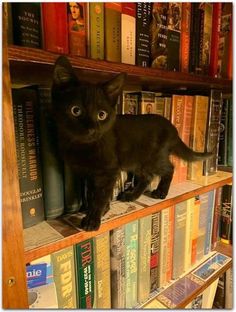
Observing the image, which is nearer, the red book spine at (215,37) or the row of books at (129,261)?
the row of books at (129,261)

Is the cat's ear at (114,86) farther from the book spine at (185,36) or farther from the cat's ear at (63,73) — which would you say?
the book spine at (185,36)

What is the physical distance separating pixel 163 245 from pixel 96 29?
2.10ft

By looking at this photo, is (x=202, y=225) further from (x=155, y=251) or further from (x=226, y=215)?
(x=155, y=251)

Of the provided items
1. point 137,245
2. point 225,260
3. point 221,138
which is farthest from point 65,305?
point 221,138

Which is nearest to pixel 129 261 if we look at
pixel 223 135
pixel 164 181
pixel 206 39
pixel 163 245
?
pixel 163 245

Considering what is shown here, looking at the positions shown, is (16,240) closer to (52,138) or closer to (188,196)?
(52,138)

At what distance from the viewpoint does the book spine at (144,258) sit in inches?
26.4

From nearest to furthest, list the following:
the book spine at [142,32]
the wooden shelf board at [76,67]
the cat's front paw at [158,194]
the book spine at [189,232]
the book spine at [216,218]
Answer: the wooden shelf board at [76,67] < the book spine at [142,32] < the cat's front paw at [158,194] < the book spine at [189,232] < the book spine at [216,218]

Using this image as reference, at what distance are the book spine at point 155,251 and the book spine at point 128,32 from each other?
451mm

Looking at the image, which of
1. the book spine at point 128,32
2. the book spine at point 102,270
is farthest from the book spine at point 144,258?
the book spine at point 128,32

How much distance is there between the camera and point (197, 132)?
0.81 meters

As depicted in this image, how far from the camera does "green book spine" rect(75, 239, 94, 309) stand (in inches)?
21.4

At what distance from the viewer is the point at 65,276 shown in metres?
0.52

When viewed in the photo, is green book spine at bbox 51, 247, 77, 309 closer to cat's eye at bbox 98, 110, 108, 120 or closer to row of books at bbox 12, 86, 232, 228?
row of books at bbox 12, 86, 232, 228
